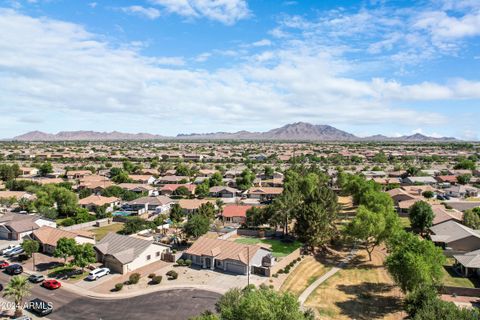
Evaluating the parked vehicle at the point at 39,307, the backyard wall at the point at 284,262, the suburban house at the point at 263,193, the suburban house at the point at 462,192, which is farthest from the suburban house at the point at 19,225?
the suburban house at the point at 462,192

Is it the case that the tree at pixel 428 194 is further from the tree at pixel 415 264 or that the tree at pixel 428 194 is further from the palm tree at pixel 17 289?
the palm tree at pixel 17 289

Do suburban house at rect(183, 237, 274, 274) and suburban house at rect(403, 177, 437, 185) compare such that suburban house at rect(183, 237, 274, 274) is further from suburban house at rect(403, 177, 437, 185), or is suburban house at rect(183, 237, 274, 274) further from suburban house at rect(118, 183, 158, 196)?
suburban house at rect(403, 177, 437, 185)

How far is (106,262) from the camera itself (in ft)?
163

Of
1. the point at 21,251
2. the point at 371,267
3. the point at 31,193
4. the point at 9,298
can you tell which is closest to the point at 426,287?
the point at 371,267

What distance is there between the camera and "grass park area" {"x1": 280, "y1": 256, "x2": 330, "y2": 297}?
45.3 m

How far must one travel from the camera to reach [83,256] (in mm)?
46438

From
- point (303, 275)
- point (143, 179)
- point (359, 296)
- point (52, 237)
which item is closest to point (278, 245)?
point (303, 275)

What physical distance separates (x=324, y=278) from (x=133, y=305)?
25992 millimetres

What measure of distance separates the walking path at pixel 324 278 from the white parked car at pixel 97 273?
25.7 meters

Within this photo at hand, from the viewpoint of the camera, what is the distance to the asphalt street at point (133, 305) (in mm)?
36281

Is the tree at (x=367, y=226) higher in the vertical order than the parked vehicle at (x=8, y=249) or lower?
higher

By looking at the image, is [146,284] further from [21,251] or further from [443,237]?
[443,237]

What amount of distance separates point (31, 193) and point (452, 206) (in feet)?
353

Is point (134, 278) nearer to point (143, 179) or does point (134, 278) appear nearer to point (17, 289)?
point (17, 289)
